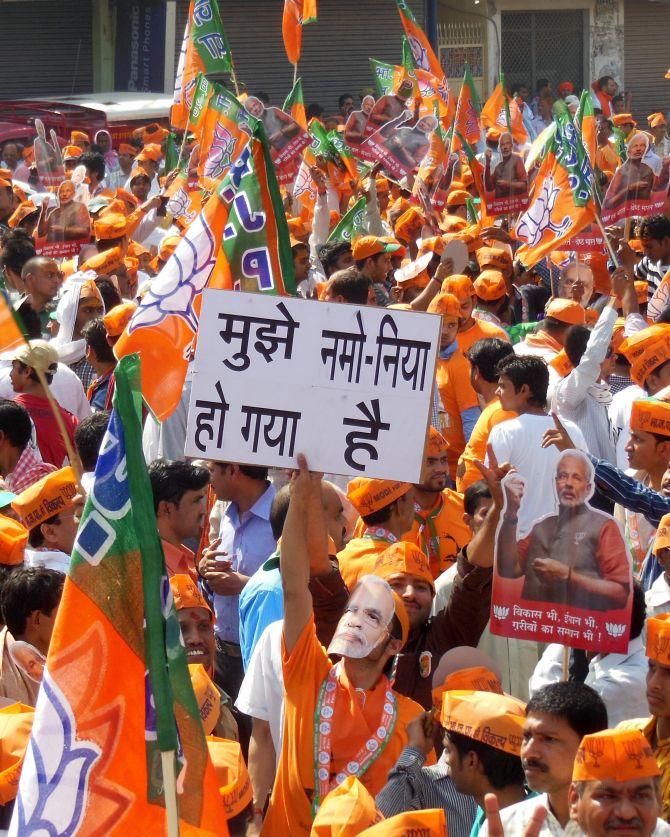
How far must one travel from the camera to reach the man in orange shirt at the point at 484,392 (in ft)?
19.6

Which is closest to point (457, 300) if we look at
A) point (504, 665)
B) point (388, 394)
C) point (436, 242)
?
point (436, 242)

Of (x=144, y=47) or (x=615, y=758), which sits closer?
(x=615, y=758)

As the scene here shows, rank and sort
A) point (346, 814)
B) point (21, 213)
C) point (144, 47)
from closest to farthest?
point (346, 814) → point (21, 213) → point (144, 47)

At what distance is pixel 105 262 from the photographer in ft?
30.2

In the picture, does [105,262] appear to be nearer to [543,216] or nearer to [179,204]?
[179,204]

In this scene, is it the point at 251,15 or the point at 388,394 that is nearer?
the point at 388,394

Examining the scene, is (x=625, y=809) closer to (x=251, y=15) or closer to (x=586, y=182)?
(x=586, y=182)

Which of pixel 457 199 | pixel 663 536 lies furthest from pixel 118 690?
pixel 457 199

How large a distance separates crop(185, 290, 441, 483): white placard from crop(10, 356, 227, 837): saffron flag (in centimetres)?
72

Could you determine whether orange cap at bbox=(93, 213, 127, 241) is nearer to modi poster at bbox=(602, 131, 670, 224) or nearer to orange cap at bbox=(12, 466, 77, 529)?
modi poster at bbox=(602, 131, 670, 224)

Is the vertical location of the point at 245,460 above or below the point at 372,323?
below

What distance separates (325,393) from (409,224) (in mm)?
7333

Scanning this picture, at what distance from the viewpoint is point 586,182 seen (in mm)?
8773

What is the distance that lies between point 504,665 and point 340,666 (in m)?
0.95
